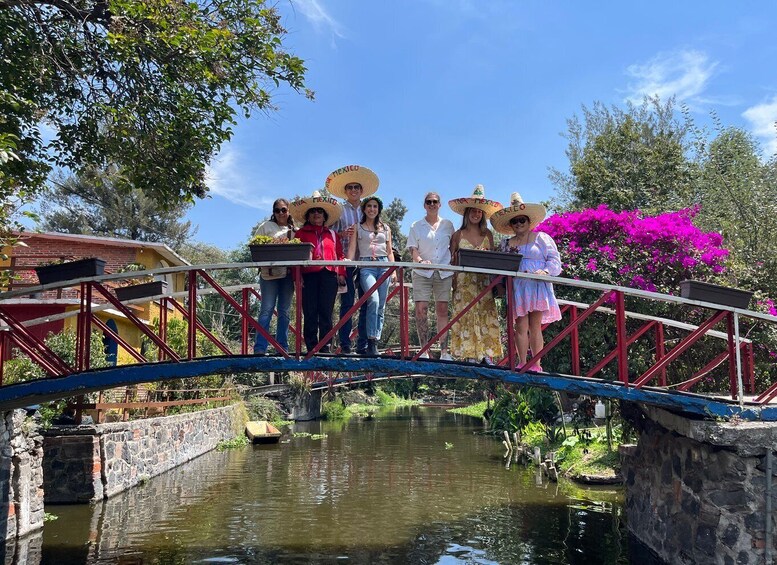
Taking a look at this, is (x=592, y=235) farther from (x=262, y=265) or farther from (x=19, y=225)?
(x=19, y=225)

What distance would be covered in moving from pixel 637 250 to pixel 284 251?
6.04 meters

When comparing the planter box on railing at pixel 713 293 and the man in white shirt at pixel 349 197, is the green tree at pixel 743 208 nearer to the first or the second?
the planter box on railing at pixel 713 293

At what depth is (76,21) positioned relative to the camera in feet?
26.4

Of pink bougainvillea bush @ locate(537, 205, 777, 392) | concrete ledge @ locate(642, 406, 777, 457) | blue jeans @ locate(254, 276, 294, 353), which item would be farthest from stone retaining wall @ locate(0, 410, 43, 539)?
concrete ledge @ locate(642, 406, 777, 457)

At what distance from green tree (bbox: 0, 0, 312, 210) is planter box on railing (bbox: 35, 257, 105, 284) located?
5.18 feet

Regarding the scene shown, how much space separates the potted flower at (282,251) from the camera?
252 inches

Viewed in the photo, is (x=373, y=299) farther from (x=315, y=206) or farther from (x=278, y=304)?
(x=315, y=206)

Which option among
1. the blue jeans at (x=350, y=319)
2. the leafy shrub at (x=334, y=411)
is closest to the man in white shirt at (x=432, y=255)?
the blue jeans at (x=350, y=319)

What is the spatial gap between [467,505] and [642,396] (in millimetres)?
5673

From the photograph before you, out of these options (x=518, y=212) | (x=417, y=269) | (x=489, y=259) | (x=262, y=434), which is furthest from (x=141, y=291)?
(x=262, y=434)

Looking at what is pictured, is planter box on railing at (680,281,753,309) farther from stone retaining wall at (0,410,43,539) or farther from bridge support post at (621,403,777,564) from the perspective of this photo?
stone retaining wall at (0,410,43,539)

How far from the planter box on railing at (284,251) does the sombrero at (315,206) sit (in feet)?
2.37

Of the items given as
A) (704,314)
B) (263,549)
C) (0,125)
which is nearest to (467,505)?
(263,549)

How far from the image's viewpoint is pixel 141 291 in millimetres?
7773
